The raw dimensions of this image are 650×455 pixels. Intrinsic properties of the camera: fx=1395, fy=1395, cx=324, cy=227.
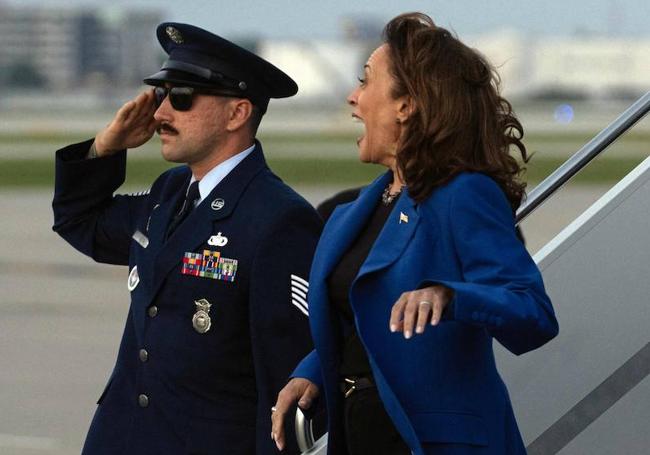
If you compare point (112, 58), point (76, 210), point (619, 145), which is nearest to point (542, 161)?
point (619, 145)

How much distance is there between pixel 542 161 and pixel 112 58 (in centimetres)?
13857

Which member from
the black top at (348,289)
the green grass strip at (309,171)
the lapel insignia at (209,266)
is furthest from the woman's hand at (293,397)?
the green grass strip at (309,171)

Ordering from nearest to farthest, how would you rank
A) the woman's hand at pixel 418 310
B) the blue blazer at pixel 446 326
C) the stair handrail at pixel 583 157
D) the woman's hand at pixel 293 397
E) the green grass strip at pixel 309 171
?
the woman's hand at pixel 418 310, the blue blazer at pixel 446 326, the woman's hand at pixel 293 397, the stair handrail at pixel 583 157, the green grass strip at pixel 309 171

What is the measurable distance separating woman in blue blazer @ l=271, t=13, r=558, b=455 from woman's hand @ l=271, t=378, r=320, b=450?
108mm

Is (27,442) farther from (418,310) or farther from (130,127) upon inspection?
(418,310)

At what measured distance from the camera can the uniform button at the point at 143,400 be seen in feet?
10.3

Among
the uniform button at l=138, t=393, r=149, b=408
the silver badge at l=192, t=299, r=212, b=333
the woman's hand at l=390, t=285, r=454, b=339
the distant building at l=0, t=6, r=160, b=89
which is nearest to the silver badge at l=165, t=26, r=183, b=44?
the silver badge at l=192, t=299, r=212, b=333

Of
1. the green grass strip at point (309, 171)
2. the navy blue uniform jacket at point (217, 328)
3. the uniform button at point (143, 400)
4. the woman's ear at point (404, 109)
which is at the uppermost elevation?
the woman's ear at point (404, 109)

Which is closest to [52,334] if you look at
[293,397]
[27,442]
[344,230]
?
[27,442]

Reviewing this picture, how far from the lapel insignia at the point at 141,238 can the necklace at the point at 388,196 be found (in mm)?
867

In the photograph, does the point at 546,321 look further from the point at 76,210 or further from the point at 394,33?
the point at 76,210

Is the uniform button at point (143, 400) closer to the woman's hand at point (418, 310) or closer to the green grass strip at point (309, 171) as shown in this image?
the woman's hand at point (418, 310)

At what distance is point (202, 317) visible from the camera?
3.07 metres

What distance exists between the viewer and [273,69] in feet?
10.8
